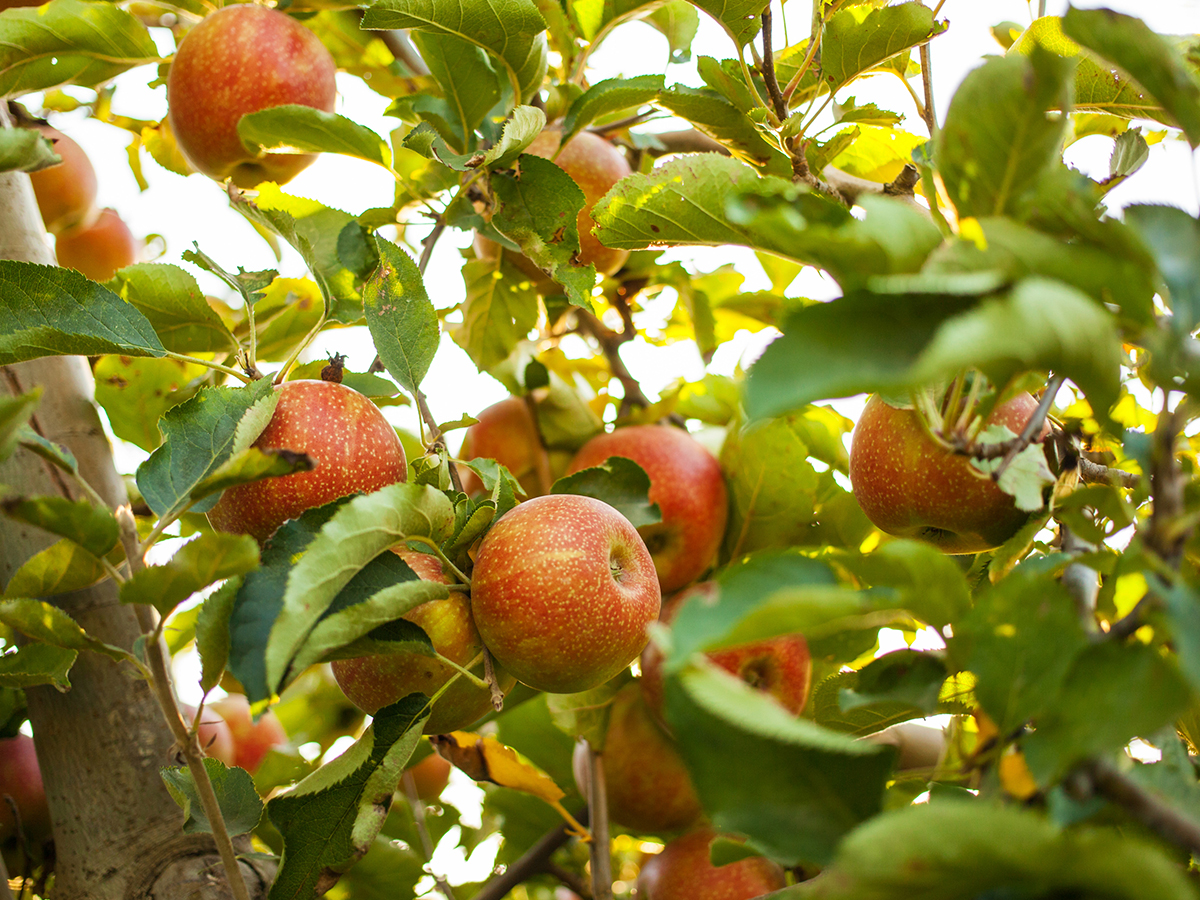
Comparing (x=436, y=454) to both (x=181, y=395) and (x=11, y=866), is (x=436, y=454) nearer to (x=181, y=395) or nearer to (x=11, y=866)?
(x=181, y=395)

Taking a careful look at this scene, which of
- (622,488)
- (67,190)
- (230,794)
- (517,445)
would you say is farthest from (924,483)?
(67,190)

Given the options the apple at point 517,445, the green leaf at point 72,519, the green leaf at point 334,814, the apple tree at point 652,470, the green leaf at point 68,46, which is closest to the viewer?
the apple tree at point 652,470

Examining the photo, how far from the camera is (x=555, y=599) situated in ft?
2.67

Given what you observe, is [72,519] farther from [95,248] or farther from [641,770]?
[95,248]

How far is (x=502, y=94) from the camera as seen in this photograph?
46.7 inches

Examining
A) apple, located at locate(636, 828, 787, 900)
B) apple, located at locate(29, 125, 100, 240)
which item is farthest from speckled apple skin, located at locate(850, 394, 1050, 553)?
apple, located at locate(29, 125, 100, 240)

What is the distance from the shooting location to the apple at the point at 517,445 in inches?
61.9

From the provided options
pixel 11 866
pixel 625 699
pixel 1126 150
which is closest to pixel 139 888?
pixel 11 866

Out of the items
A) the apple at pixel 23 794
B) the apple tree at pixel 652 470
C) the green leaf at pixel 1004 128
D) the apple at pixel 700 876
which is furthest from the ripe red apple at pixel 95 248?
the green leaf at pixel 1004 128

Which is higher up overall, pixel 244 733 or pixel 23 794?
pixel 23 794

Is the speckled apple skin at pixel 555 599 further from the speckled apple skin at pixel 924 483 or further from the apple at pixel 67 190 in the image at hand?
the apple at pixel 67 190

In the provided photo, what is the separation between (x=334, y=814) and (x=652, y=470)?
76 cm

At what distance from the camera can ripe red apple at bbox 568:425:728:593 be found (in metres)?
1.39

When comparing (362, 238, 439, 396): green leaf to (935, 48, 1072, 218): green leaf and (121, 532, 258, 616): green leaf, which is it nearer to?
(121, 532, 258, 616): green leaf
